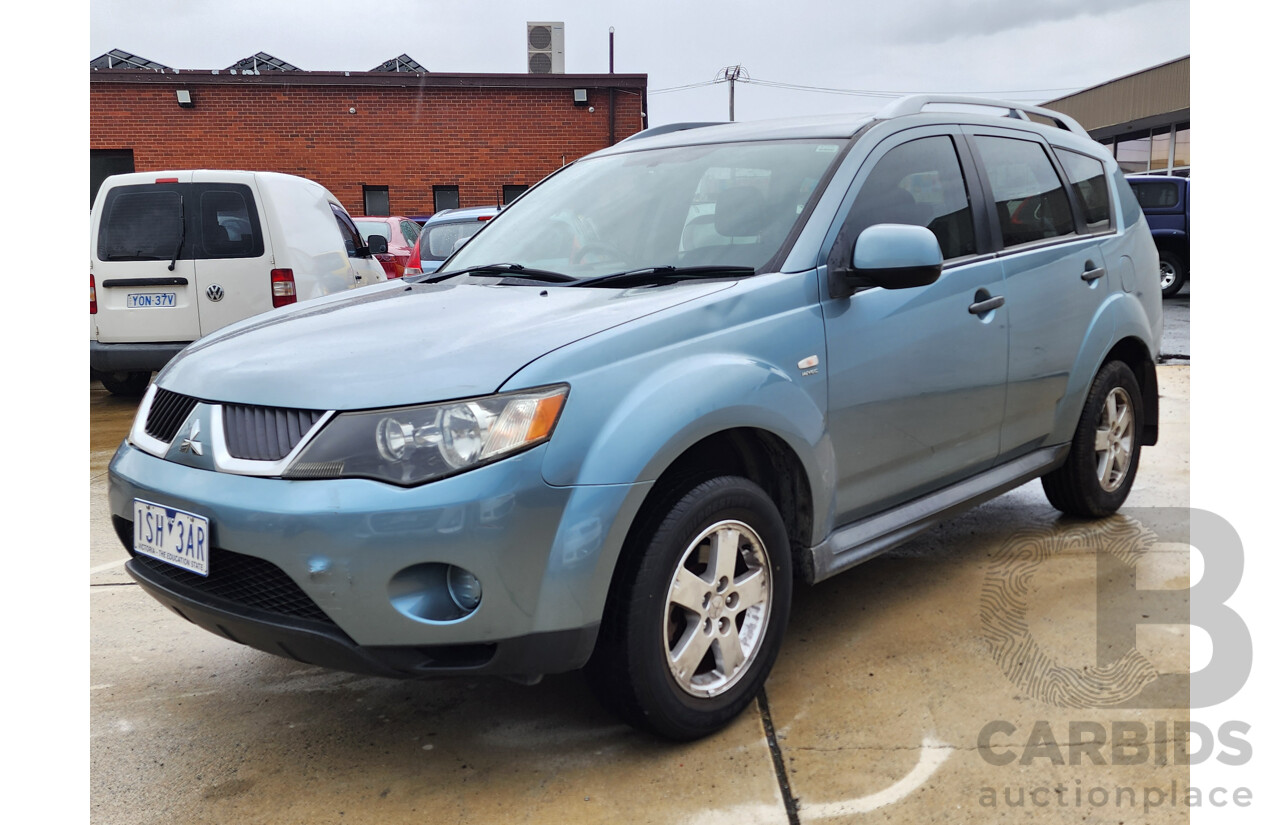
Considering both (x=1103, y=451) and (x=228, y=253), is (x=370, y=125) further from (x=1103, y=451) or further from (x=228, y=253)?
(x=1103, y=451)

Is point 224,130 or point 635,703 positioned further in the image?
point 224,130

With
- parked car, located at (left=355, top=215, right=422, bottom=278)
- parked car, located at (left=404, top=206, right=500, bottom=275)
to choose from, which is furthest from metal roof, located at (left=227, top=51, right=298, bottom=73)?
parked car, located at (left=404, top=206, right=500, bottom=275)

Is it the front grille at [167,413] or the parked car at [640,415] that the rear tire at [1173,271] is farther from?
the front grille at [167,413]

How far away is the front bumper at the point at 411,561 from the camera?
2350 millimetres

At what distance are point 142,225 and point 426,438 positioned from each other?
7407 millimetres

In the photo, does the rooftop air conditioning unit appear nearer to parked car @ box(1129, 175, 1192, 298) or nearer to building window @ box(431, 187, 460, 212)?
building window @ box(431, 187, 460, 212)

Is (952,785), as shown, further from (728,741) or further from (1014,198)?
(1014,198)

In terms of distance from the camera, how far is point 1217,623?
145 inches

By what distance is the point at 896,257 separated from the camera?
3090mm

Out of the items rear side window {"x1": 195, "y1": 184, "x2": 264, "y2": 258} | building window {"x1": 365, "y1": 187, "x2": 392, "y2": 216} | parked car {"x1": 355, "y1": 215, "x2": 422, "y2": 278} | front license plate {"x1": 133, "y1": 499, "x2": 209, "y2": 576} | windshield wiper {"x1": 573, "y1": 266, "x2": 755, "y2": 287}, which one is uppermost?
building window {"x1": 365, "y1": 187, "x2": 392, "y2": 216}

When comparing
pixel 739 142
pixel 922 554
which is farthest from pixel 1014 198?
pixel 922 554

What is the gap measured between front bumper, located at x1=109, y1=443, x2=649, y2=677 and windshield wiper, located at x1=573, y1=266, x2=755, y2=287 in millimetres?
818

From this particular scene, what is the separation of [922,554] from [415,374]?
2.71 meters

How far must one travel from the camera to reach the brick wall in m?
22.8
